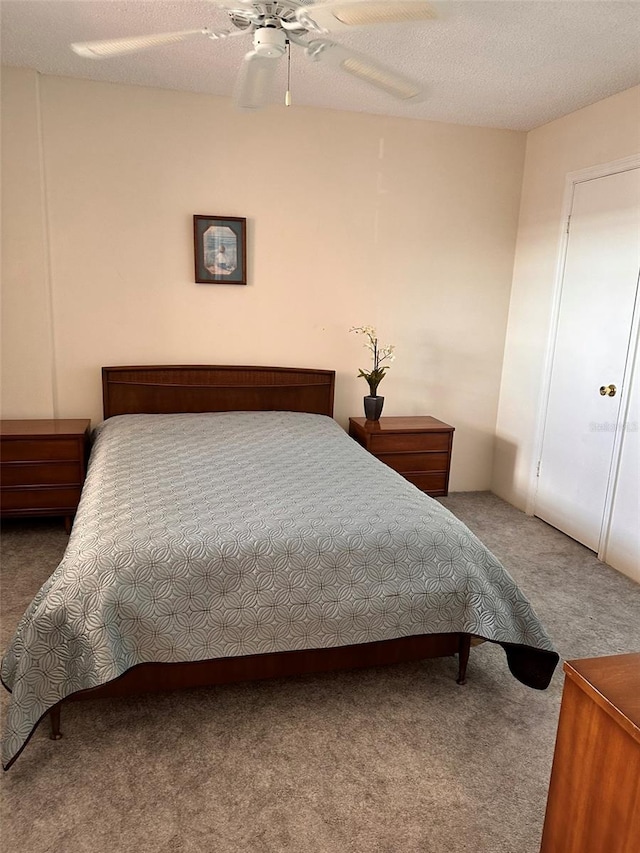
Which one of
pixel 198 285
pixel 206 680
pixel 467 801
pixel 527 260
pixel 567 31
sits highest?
pixel 567 31

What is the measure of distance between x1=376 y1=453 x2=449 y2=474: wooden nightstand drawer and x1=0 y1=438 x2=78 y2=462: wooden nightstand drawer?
1845 mm

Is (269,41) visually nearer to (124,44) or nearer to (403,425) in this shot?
(124,44)

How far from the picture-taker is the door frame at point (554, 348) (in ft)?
10.5

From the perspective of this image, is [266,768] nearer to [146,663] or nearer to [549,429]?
[146,663]

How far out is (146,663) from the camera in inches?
72.6

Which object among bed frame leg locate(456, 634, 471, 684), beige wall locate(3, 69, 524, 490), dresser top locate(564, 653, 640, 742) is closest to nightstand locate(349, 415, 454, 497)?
beige wall locate(3, 69, 524, 490)

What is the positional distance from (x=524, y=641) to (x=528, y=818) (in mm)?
566

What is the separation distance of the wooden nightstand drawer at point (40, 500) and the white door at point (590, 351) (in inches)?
116

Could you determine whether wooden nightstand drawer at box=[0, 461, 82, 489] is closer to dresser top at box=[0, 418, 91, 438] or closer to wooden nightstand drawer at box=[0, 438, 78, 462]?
wooden nightstand drawer at box=[0, 438, 78, 462]

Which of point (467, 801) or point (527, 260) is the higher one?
point (527, 260)

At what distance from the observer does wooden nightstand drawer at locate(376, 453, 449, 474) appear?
3820 millimetres

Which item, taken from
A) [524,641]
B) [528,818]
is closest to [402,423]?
[524,641]

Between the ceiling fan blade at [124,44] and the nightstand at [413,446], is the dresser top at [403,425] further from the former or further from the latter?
the ceiling fan blade at [124,44]

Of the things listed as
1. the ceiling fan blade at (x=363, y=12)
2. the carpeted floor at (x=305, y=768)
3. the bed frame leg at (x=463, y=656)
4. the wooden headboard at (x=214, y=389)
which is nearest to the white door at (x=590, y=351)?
the carpeted floor at (x=305, y=768)
